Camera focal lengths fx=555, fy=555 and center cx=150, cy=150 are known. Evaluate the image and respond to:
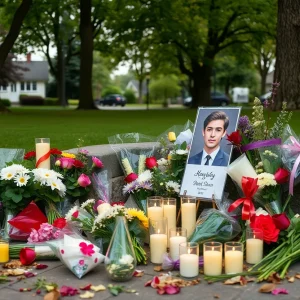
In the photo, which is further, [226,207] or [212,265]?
[226,207]

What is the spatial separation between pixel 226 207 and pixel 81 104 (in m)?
23.0

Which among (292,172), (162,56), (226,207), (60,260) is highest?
(162,56)

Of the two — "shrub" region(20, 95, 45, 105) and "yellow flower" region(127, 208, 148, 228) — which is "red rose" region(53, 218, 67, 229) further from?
"shrub" region(20, 95, 45, 105)

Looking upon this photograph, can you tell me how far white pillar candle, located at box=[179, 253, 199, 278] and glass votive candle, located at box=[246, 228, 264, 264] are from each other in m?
0.54

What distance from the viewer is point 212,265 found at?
4.21 meters

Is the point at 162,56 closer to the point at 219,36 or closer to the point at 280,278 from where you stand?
the point at 219,36

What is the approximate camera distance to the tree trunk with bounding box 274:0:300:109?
1486 centimetres

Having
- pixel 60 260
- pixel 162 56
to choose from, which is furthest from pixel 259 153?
pixel 162 56

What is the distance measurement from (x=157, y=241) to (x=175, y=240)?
0.52 feet

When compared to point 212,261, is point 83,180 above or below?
above

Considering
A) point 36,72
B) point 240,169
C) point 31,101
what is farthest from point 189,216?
point 36,72

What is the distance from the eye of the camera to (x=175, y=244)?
4.56 meters

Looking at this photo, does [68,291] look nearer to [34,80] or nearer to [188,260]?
[188,260]

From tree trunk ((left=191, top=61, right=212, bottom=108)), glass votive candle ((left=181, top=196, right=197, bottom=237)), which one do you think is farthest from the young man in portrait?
tree trunk ((left=191, top=61, right=212, bottom=108))
